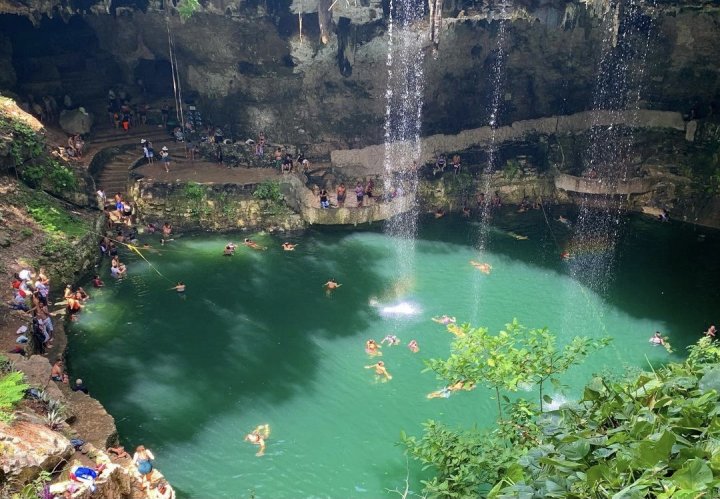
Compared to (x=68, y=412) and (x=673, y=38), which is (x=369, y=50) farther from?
(x=68, y=412)

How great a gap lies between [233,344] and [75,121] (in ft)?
51.2

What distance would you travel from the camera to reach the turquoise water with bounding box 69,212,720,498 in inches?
483

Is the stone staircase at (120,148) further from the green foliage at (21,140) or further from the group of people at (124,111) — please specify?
the green foliage at (21,140)

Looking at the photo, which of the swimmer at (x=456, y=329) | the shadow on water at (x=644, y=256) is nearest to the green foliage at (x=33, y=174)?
the shadow on water at (x=644, y=256)

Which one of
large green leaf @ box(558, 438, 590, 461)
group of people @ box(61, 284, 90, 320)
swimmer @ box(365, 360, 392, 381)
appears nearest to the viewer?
large green leaf @ box(558, 438, 590, 461)

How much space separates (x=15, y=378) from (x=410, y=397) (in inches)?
349

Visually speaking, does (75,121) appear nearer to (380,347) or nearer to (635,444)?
(380,347)

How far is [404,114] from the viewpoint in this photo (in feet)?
89.0

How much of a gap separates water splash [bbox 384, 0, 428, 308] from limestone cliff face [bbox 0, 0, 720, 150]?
0.45 metres

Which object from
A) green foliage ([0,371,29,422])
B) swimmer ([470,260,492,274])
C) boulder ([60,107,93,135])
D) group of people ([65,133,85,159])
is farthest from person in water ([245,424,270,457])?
boulder ([60,107,93,135])

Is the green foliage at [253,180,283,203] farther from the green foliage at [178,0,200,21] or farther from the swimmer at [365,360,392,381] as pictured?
the swimmer at [365,360,392,381]

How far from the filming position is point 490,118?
91.5 ft

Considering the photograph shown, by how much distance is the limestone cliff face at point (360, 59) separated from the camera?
23828mm

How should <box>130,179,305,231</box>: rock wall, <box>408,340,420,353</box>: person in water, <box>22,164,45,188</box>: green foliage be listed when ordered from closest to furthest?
<box>408,340,420,353</box>: person in water, <box>22,164,45,188</box>: green foliage, <box>130,179,305,231</box>: rock wall
